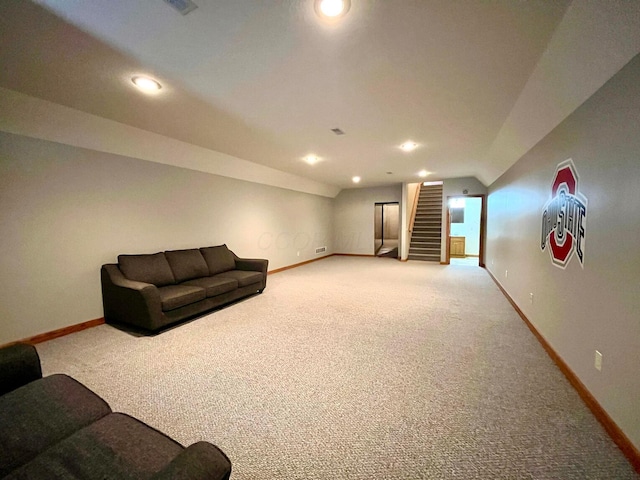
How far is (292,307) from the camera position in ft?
Result: 12.9

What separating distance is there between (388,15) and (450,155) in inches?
154

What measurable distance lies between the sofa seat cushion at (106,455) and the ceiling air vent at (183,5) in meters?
2.16

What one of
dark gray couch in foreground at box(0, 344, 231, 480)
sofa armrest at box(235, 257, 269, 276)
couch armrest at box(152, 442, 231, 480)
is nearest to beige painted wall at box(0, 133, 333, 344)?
sofa armrest at box(235, 257, 269, 276)

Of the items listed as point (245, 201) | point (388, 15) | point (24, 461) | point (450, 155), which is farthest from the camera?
point (245, 201)

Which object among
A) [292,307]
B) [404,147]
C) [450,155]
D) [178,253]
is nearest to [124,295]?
[178,253]

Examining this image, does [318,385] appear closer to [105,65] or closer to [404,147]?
[105,65]

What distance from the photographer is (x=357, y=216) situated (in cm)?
929

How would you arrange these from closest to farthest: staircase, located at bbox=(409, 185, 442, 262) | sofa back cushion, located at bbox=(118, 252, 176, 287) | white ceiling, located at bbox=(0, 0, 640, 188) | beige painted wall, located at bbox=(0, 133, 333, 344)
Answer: white ceiling, located at bbox=(0, 0, 640, 188)
beige painted wall, located at bbox=(0, 133, 333, 344)
sofa back cushion, located at bbox=(118, 252, 176, 287)
staircase, located at bbox=(409, 185, 442, 262)

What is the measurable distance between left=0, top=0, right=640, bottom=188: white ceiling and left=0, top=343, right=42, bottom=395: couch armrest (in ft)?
6.50

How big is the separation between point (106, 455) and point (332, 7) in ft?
7.73

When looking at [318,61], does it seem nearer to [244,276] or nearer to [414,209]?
[244,276]

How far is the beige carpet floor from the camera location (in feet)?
4.57

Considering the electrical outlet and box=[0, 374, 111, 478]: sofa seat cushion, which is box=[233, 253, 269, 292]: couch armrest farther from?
the electrical outlet

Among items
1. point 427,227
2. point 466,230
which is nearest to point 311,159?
point 427,227
